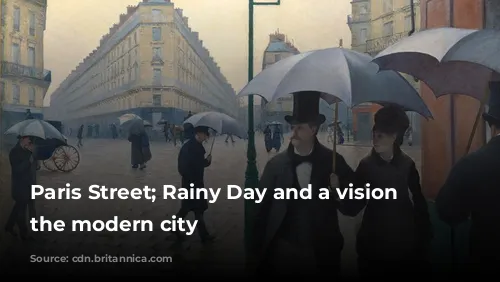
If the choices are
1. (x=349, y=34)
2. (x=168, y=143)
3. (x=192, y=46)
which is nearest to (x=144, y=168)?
(x=168, y=143)

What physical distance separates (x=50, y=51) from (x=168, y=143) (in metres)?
1.30

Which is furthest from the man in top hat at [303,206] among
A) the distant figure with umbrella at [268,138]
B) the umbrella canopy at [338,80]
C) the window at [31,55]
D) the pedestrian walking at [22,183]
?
the window at [31,55]

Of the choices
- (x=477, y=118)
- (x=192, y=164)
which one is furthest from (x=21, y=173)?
(x=477, y=118)

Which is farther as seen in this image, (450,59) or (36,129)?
(36,129)

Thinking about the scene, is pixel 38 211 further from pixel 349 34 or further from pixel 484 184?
pixel 484 184

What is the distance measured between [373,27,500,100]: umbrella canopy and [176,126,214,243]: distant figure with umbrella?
5.26 feet

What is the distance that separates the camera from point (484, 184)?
3.10 metres

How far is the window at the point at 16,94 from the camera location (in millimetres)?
4062

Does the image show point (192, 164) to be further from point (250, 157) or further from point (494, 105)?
point (494, 105)

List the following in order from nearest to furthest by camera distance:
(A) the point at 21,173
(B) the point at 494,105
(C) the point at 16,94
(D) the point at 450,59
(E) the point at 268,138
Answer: (D) the point at 450,59
(B) the point at 494,105
(E) the point at 268,138
(A) the point at 21,173
(C) the point at 16,94

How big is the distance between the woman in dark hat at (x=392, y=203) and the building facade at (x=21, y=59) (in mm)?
2818

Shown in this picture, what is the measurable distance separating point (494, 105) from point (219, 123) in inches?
79.8

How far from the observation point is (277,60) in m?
3.75

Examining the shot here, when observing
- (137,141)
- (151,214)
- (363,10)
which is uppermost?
(363,10)
